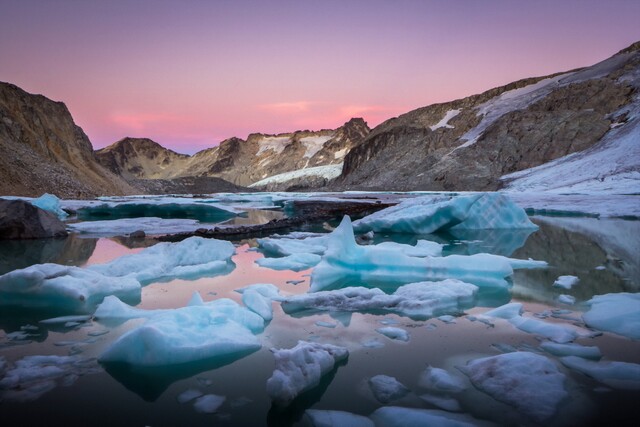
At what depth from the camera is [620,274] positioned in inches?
277

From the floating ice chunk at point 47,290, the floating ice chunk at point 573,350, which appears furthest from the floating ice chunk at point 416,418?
the floating ice chunk at point 47,290

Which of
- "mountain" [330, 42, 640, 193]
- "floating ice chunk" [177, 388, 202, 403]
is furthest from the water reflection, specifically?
"mountain" [330, 42, 640, 193]

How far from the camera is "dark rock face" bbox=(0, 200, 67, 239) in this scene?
11.7 m

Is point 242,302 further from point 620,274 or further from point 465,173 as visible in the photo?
point 465,173

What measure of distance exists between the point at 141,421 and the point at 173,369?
29.3 inches

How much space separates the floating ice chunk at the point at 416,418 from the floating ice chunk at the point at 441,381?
0.35 meters

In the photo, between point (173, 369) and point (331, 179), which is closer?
point (173, 369)

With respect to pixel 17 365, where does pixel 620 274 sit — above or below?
below

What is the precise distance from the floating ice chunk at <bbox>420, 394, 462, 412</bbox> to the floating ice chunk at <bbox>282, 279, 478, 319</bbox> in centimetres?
194

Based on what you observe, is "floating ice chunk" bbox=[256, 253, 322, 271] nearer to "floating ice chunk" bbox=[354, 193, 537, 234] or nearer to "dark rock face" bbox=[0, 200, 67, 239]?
"floating ice chunk" bbox=[354, 193, 537, 234]

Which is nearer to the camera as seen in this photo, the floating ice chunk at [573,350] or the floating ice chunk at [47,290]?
the floating ice chunk at [573,350]

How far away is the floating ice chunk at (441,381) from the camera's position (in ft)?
10.00

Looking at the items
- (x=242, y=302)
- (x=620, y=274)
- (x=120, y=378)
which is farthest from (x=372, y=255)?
(x=120, y=378)

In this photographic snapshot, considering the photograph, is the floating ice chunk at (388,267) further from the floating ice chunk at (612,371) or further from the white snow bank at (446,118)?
the white snow bank at (446,118)
